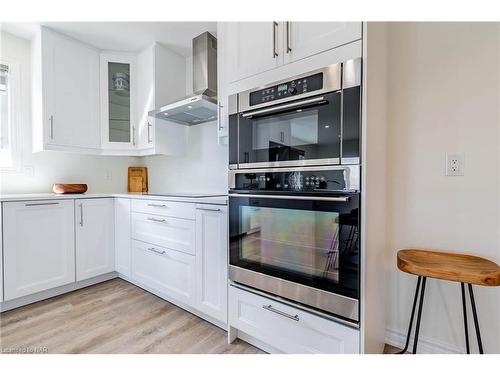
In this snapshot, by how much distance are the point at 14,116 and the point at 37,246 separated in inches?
50.1

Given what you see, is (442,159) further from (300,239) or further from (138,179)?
(138,179)

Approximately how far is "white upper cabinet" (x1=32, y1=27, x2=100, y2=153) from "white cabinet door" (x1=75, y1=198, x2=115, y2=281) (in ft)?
1.95

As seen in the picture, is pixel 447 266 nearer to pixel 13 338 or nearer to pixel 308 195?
pixel 308 195

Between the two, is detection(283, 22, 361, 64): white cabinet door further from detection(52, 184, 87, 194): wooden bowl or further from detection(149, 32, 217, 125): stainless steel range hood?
detection(52, 184, 87, 194): wooden bowl

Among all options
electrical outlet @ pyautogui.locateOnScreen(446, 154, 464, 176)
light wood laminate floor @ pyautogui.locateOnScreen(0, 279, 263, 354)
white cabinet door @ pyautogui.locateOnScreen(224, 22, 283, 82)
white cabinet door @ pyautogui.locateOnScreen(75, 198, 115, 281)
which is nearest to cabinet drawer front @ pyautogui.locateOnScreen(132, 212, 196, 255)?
white cabinet door @ pyautogui.locateOnScreen(75, 198, 115, 281)

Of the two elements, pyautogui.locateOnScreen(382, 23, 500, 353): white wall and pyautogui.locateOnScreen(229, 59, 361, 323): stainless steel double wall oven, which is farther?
pyautogui.locateOnScreen(382, 23, 500, 353): white wall

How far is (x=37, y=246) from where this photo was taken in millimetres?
2010

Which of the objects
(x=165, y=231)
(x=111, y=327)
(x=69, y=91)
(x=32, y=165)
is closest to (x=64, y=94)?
(x=69, y=91)

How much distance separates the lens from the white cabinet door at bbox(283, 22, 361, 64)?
107 centimetres

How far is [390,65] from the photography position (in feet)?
4.78

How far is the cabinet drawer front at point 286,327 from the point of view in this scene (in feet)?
3.62

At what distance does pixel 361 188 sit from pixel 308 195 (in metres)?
0.23

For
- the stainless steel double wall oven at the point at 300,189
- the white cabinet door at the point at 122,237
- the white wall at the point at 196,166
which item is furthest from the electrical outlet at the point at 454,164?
the white cabinet door at the point at 122,237

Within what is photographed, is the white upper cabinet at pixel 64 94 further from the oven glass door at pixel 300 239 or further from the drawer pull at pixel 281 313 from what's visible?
the drawer pull at pixel 281 313
